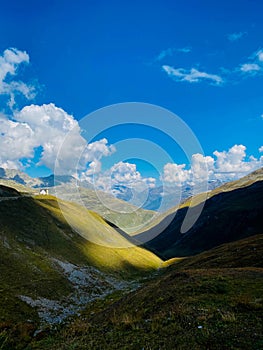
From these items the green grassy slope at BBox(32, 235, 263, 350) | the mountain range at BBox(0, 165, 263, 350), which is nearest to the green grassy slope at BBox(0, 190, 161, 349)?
the mountain range at BBox(0, 165, 263, 350)

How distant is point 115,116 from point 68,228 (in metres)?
51.8

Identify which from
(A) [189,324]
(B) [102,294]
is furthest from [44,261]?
(A) [189,324]

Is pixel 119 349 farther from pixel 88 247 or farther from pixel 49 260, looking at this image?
pixel 88 247

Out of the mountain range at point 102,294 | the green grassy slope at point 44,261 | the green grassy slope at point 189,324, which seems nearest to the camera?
the green grassy slope at point 189,324

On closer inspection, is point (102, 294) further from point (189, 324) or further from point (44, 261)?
point (189, 324)

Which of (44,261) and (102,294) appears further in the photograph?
(44,261)

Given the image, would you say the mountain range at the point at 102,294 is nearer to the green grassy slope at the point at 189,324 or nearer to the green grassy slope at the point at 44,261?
the green grassy slope at the point at 189,324

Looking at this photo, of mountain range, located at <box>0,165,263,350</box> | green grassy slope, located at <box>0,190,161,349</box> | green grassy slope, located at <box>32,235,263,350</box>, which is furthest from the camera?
green grassy slope, located at <box>0,190,161,349</box>

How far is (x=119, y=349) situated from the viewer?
44.9ft

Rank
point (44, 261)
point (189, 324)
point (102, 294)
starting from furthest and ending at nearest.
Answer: point (44, 261) → point (102, 294) → point (189, 324)

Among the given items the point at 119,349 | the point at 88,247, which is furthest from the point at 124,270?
the point at 119,349

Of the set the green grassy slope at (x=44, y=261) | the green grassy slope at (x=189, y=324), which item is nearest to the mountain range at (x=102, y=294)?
the green grassy slope at (x=189, y=324)

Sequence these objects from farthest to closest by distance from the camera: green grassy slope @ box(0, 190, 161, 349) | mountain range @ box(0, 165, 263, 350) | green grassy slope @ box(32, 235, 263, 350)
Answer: green grassy slope @ box(0, 190, 161, 349) < mountain range @ box(0, 165, 263, 350) < green grassy slope @ box(32, 235, 263, 350)

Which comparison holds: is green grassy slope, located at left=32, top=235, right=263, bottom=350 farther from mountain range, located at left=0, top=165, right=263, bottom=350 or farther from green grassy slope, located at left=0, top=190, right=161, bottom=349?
green grassy slope, located at left=0, top=190, right=161, bottom=349
